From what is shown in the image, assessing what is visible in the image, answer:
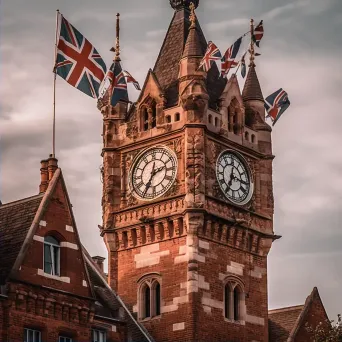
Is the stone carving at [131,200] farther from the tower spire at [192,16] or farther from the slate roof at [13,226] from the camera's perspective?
the slate roof at [13,226]

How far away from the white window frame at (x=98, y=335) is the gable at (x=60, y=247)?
3047mm

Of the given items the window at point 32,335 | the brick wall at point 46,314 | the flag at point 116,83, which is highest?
the flag at point 116,83

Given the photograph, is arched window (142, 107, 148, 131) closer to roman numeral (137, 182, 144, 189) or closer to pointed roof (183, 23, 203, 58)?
Answer: roman numeral (137, 182, 144, 189)

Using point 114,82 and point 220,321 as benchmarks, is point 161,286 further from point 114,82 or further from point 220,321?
point 114,82

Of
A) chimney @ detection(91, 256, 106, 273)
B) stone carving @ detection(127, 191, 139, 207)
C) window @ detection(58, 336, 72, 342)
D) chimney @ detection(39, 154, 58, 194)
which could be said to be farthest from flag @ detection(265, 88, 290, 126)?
window @ detection(58, 336, 72, 342)

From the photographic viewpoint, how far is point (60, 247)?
6069cm

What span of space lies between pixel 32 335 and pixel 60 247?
375 centimetres

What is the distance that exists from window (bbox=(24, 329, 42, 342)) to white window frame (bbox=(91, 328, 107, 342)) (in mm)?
4709

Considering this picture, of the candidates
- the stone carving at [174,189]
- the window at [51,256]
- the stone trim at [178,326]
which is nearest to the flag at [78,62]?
the stone carving at [174,189]

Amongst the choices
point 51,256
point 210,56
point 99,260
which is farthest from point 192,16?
point 51,256

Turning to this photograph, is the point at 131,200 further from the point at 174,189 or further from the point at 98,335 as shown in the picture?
the point at 98,335

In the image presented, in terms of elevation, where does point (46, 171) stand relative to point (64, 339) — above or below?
above

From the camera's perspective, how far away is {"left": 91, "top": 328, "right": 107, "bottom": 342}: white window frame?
6362cm

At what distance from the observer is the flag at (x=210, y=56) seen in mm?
78375
